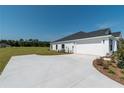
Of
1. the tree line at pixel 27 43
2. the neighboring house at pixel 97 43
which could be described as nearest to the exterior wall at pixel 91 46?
the neighboring house at pixel 97 43

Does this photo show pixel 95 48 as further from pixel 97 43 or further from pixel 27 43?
pixel 27 43

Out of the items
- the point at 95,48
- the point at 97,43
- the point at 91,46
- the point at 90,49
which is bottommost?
the point at 90,49

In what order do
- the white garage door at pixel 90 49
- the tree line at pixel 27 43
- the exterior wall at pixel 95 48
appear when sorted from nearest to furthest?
the exterior wall at pixel 95 48
the white garage door at pixel 90 49
the tree line at pixel 27 43

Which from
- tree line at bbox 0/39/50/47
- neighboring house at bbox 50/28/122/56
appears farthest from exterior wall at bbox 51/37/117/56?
tree line at bbox 0/39/50/47

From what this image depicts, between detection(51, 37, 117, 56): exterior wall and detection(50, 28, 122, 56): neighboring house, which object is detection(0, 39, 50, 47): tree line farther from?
detection(50, 28, 122, 56): neighboring house

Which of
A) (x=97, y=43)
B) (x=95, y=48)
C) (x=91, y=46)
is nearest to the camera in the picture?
(x=97, y=43)

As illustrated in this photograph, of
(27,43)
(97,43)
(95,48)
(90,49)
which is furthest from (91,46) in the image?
(27,43)

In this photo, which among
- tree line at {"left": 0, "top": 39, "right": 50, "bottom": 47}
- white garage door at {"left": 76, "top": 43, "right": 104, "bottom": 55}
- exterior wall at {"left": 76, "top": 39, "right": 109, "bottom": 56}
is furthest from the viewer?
tree line at {"left": 0, "top": 39, "right": 50, "bottom": 47}

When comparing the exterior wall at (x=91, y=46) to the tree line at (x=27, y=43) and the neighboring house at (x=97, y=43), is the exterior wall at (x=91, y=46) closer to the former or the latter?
the neighboring house at (x=97, y=43)

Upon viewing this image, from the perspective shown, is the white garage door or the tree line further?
the tree line
